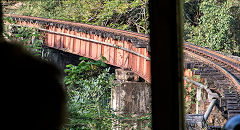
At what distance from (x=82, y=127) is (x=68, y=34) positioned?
9164 millimetres

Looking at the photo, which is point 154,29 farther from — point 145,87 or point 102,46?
point 102,46

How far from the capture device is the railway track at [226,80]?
4889 mm

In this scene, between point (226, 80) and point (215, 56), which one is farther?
point (215, 56)

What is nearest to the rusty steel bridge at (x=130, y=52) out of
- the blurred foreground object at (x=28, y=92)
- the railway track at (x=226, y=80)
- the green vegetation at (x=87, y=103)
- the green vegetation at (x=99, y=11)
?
the railway track at (x=226, y=80)

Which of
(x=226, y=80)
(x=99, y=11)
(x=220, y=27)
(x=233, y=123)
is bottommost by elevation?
(x=226, y=80)

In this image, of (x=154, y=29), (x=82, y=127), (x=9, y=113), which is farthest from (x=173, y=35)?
(x=82, y=127)

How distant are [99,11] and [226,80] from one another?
16372 millimetres

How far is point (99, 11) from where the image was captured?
21453 mm

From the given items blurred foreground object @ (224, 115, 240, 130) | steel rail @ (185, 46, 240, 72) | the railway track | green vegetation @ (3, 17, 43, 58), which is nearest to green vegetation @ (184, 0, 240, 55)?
steel rail @ (185, 46, 240, 72)

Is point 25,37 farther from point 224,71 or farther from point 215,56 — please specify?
point 215,56

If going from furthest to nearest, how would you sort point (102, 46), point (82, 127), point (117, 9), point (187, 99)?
point (117, 9)
point (102, 46)
point (187, 99)
point (82, 127)

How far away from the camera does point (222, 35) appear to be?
48.6 ft

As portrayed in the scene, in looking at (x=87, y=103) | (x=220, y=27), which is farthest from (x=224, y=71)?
(x=220, y=27)

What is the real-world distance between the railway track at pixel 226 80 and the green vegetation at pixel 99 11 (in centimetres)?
1004
